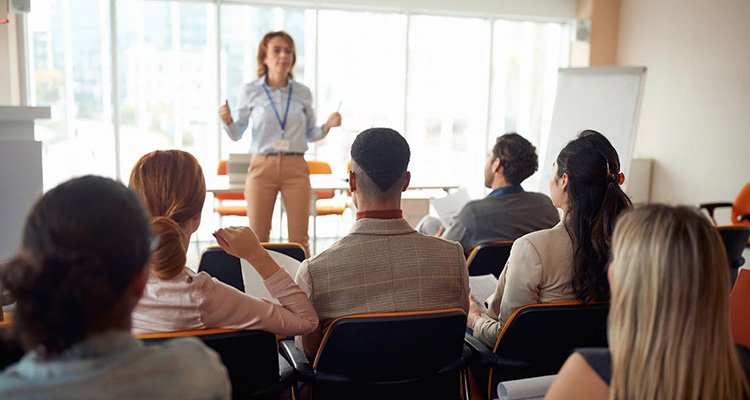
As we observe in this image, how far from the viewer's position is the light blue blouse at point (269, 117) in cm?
463

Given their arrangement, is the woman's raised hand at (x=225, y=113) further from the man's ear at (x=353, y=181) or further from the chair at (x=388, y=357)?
the chair at (x=388, y=357)

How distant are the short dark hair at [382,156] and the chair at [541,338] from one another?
56 centimetres

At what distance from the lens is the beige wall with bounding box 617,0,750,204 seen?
21.7 ft

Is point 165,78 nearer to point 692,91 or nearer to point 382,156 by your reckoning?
point 382,156

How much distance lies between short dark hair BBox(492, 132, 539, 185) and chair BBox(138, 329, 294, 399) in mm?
1838

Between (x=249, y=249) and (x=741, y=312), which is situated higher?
(x=249, y=249)

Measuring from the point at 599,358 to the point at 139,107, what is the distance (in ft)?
20.8

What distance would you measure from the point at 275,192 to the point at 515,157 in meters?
1.91

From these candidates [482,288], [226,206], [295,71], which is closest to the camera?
[482,288]

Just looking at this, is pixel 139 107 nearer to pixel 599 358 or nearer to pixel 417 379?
pixel 417 379

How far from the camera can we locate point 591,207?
7.08ft

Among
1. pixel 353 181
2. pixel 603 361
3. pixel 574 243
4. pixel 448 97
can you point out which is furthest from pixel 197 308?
pixel 448 97

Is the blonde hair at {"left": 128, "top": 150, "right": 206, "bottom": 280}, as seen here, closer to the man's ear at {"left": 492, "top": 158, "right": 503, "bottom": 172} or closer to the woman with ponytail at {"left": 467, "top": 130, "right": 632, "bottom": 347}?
the woman with ponytail at {"left": 467, "top": 130, "right": 632, "bottom": 347}

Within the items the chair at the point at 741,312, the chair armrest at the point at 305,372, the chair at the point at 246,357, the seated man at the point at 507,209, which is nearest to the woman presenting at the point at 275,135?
the seated man at the point at 507,209
